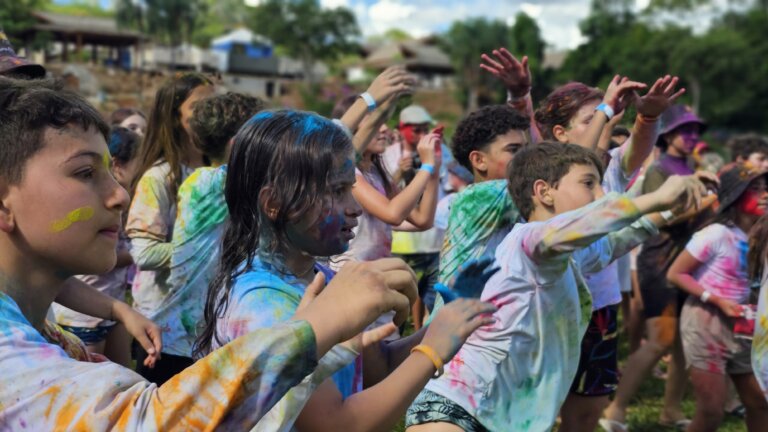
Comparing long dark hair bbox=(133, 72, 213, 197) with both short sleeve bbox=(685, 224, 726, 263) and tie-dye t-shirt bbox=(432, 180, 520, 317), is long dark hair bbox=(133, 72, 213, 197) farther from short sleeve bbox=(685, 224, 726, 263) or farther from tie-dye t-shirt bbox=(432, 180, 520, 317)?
short sleeve bbox=(685, 224, 726, 263)

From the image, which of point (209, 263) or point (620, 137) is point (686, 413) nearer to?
point (620, 137)

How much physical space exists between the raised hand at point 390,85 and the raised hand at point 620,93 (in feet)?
3.57

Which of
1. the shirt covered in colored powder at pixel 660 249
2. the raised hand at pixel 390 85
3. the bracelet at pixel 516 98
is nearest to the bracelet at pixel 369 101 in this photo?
the raised hand at pixel 390 85

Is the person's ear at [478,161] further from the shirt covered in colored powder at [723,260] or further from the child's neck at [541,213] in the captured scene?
the shirt covered in colored powder at [723,260]

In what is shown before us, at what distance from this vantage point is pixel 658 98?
4363 millimetres

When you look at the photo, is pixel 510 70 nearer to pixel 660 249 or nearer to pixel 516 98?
pixel 516 98

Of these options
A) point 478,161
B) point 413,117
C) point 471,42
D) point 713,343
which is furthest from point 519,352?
point 471,42

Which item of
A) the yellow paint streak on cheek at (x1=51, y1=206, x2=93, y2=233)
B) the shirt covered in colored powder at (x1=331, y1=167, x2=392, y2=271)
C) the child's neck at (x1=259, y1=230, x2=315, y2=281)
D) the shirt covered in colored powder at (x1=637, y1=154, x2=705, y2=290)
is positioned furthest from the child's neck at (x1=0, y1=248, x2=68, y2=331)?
the shirt covered in colored powder at (x1=637, y1=154, x2=705, y2=290)

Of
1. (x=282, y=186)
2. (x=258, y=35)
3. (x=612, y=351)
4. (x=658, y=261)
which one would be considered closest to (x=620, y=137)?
(x=658, y=261)

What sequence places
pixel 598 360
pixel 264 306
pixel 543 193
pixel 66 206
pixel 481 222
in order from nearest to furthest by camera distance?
pixel 66 206 < pixel 264 306 < pixel 543 193 < pixel 481 222 < pixel 598 360

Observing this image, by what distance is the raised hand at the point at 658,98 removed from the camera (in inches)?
170

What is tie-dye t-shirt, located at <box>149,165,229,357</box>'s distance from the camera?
3.85 metres

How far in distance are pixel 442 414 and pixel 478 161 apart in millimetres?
1770

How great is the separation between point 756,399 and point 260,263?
3952mm
